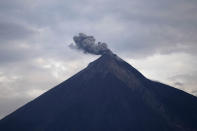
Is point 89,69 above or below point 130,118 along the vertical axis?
above

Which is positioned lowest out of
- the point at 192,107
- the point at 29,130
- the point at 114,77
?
the point at 29,130

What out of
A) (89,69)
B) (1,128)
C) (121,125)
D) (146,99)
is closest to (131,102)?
(146,99)

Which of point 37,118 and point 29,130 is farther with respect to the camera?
point 37,118

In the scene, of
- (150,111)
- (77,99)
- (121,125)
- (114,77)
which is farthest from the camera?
(114,77)

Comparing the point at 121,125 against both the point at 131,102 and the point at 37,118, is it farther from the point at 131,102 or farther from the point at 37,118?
the point at 37,118

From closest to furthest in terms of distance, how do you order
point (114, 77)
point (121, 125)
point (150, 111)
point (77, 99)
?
point (121, 125) < point (150, 111) < point (77, 99) < point (114, 77)

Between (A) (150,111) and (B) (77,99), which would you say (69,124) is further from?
(A) (150,111)
